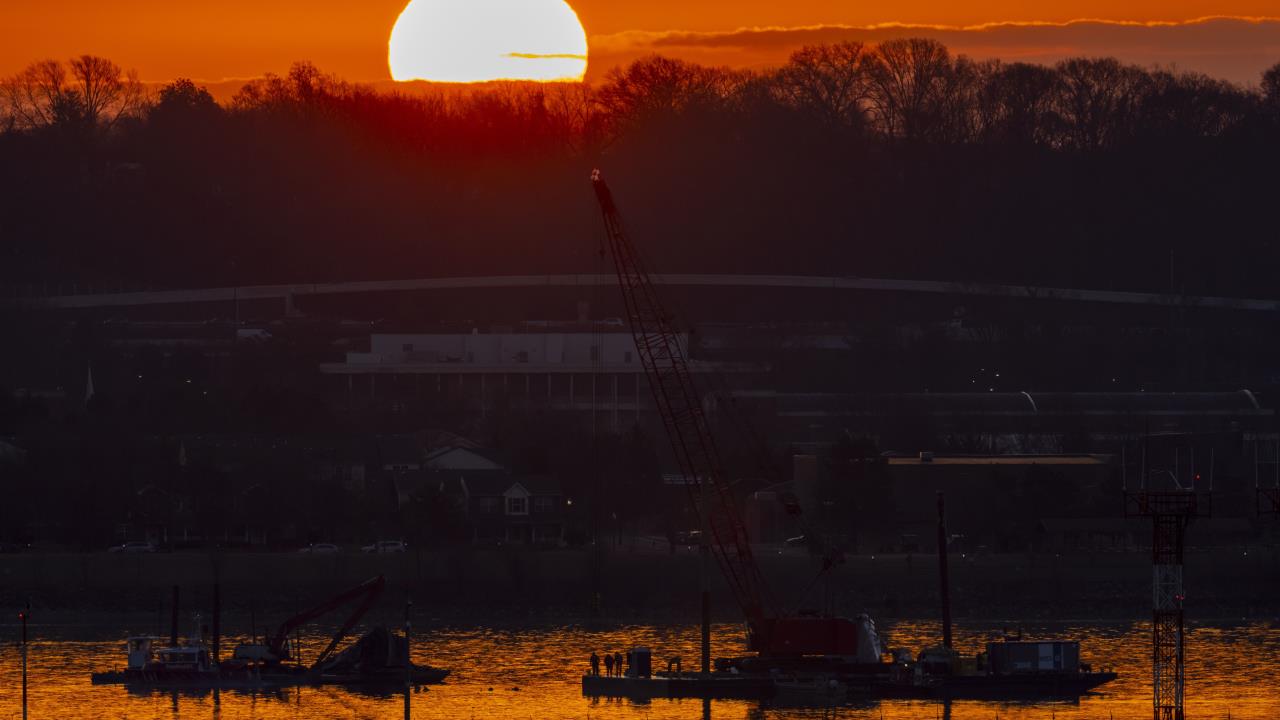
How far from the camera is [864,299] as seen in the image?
351ft

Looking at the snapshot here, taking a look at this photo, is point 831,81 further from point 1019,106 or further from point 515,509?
point 515,509

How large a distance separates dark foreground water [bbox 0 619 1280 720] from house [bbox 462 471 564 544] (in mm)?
9110

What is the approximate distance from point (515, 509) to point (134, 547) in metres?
7.87

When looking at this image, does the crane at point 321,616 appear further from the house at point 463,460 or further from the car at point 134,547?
the house at point 463,460

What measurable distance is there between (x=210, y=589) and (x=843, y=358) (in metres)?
33.9

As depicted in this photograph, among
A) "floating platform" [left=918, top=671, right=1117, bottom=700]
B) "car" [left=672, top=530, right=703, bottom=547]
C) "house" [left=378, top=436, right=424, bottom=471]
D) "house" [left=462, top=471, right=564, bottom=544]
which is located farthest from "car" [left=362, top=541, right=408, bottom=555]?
"floating platform" [left=918, top=671, right=1117, bottom=700]

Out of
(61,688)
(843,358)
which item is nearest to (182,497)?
(61,688)

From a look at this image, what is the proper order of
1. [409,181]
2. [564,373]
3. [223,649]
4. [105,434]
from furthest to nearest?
[409,181] → [564,373] → [105,434] → [223,649]

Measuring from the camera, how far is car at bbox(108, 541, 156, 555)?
63.4 m

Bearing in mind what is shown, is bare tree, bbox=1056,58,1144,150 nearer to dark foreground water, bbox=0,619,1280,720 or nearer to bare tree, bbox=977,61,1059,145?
bare tree, bbox=977,61,1059,145

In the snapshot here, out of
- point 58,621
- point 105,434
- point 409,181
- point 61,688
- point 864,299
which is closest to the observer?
point 61,688

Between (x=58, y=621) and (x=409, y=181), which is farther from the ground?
(x=409, y=181)

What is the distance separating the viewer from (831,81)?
129875mm

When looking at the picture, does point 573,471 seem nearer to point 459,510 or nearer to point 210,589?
point 459,510
